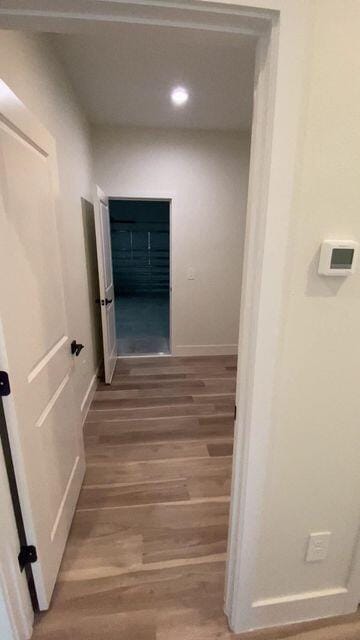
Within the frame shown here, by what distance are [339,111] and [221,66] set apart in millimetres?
1837

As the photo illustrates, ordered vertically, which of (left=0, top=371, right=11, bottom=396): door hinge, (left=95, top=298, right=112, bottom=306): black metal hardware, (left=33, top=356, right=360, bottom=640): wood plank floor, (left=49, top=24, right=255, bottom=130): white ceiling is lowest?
(left=33, top=356, right=360, bottom=640): wood plank floor

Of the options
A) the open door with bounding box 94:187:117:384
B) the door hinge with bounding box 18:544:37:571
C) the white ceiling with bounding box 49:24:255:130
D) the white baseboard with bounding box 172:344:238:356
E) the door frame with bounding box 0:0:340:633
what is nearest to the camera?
the door frame with bounding box 0:0:340:633

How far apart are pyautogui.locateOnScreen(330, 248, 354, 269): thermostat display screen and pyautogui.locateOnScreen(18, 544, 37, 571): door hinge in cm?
147

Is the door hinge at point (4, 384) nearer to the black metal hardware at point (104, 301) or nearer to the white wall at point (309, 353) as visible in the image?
the white wall at point (309, 353)

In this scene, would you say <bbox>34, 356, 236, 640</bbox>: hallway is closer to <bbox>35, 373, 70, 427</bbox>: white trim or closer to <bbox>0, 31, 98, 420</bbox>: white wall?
<bbox>0, 31, 98, 420</bbox>: white wall

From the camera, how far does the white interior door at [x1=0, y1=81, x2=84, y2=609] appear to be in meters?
0.95

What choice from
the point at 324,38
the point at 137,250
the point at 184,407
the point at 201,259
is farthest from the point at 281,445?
the point at 137,250

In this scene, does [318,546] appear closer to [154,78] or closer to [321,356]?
[321,356]

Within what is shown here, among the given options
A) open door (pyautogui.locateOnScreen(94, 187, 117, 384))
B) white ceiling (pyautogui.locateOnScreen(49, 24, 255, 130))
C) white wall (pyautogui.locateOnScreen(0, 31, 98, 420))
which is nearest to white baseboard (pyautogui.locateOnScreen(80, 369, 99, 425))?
white wall (pyautogui.locateOnScreen(0, 31, 98, 420))

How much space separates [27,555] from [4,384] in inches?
28.3

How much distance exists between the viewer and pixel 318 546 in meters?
1.12

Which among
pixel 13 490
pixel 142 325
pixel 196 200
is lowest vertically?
pixel 142 325

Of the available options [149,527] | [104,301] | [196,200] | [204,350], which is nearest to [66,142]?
[104,301]

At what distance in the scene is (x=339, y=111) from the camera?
0.74m
